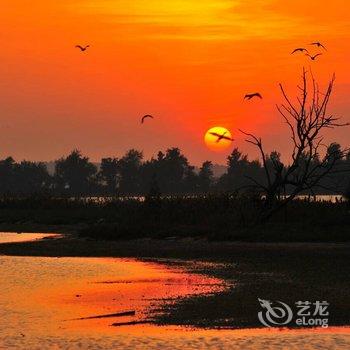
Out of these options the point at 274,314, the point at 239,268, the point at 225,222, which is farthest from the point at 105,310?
the point at 225,222

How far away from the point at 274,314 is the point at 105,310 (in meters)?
4.05

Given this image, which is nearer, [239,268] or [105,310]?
[105,310]

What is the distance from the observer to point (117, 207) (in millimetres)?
75938

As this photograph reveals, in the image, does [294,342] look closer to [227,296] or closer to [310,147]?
[227,296]

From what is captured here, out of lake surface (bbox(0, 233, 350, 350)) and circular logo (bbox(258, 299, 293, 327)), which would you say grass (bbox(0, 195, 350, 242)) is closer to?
lake surface (bbox(0, 233, 350, 350))

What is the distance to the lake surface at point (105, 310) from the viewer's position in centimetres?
1750

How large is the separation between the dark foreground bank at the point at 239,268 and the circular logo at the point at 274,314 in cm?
21

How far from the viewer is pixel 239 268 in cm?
3181

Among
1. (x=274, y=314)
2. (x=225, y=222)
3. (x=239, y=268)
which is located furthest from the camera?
(x=225, y=222)

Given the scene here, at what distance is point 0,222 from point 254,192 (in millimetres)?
29775

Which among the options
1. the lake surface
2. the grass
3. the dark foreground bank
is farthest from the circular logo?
the grass

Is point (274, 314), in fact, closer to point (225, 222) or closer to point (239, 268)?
point (239, 268)

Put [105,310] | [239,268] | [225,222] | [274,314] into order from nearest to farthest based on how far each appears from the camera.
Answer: [274,314]
[105,310]
[239,268]
[225,222]

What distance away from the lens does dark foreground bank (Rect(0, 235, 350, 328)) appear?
68.7ft
